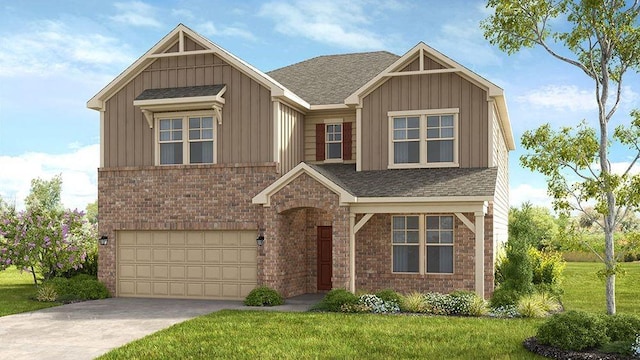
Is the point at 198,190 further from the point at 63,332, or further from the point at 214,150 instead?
the point at 63,332

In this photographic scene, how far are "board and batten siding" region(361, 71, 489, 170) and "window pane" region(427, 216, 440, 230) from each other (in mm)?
1778

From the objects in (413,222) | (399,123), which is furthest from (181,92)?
(413,222)

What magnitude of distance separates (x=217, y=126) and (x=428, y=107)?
6.25 m

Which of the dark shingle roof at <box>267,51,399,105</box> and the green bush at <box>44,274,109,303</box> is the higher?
the dark shingle roof at <box>267,51,399,105</box>

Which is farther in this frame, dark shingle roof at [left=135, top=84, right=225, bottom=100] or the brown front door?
the brown front door

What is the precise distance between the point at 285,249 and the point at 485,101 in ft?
23.3

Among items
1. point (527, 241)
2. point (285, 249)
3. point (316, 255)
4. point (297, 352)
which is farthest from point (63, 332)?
point (527, 241)

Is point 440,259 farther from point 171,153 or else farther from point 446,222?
point 171,153

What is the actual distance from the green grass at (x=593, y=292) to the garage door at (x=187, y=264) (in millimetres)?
9216

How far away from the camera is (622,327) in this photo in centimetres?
1205

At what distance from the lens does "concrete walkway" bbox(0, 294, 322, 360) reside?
41.2ft

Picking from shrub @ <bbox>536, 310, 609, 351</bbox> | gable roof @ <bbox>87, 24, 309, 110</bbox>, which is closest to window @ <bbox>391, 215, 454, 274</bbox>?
gable roof @ <bbox>87, 24, 309, 110</bbox>

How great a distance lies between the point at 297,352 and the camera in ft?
39.1

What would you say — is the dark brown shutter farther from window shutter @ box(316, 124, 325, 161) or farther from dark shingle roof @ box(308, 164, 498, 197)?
dark shingle roof @ box(308, 164, 498, 197)
